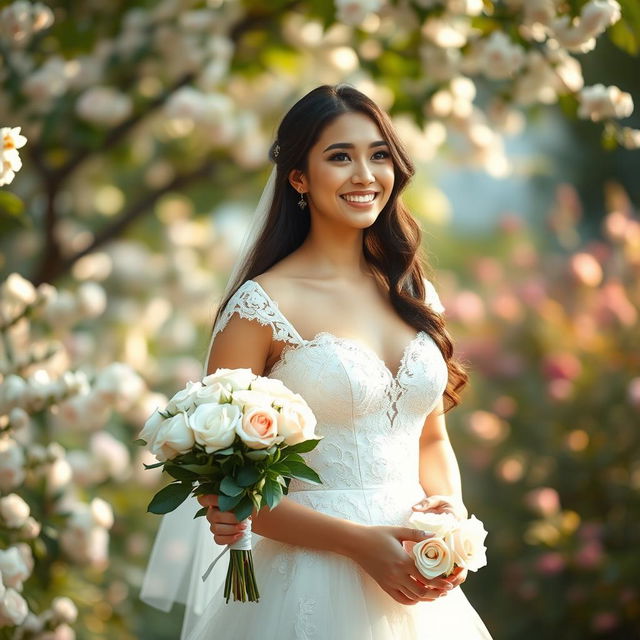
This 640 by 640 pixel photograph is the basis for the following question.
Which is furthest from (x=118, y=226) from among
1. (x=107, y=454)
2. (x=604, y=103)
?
(x=604, y=103)

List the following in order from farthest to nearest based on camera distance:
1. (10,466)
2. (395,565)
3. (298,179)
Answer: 1. (10,466)
2. (298,179)
3. (395,565)

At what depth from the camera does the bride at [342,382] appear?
103 inches

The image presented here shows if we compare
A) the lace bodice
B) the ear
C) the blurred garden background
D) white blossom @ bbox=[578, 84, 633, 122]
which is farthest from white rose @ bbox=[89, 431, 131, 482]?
white blossom @ bbox=[578, 84, 633, 122]

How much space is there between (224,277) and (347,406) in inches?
158

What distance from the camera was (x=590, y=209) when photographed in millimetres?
9305

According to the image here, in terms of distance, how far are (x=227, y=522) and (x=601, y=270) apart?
13.5 ft

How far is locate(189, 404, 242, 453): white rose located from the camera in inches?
90.7

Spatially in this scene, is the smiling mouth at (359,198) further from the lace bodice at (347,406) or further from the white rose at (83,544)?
the white rose at (83,544)

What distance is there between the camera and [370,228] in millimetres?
3131

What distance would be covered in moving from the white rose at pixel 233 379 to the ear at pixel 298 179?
707mm

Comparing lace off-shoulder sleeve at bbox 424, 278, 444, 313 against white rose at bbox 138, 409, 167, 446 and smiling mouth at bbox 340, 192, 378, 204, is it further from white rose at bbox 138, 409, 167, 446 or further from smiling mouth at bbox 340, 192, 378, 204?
white rose at bbox 138, 409, 167, 446

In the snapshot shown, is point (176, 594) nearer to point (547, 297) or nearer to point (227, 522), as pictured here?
point (227, 522)

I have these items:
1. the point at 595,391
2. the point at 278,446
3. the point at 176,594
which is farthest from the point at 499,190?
the point at 278,446

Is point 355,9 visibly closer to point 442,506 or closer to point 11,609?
point 442,506
